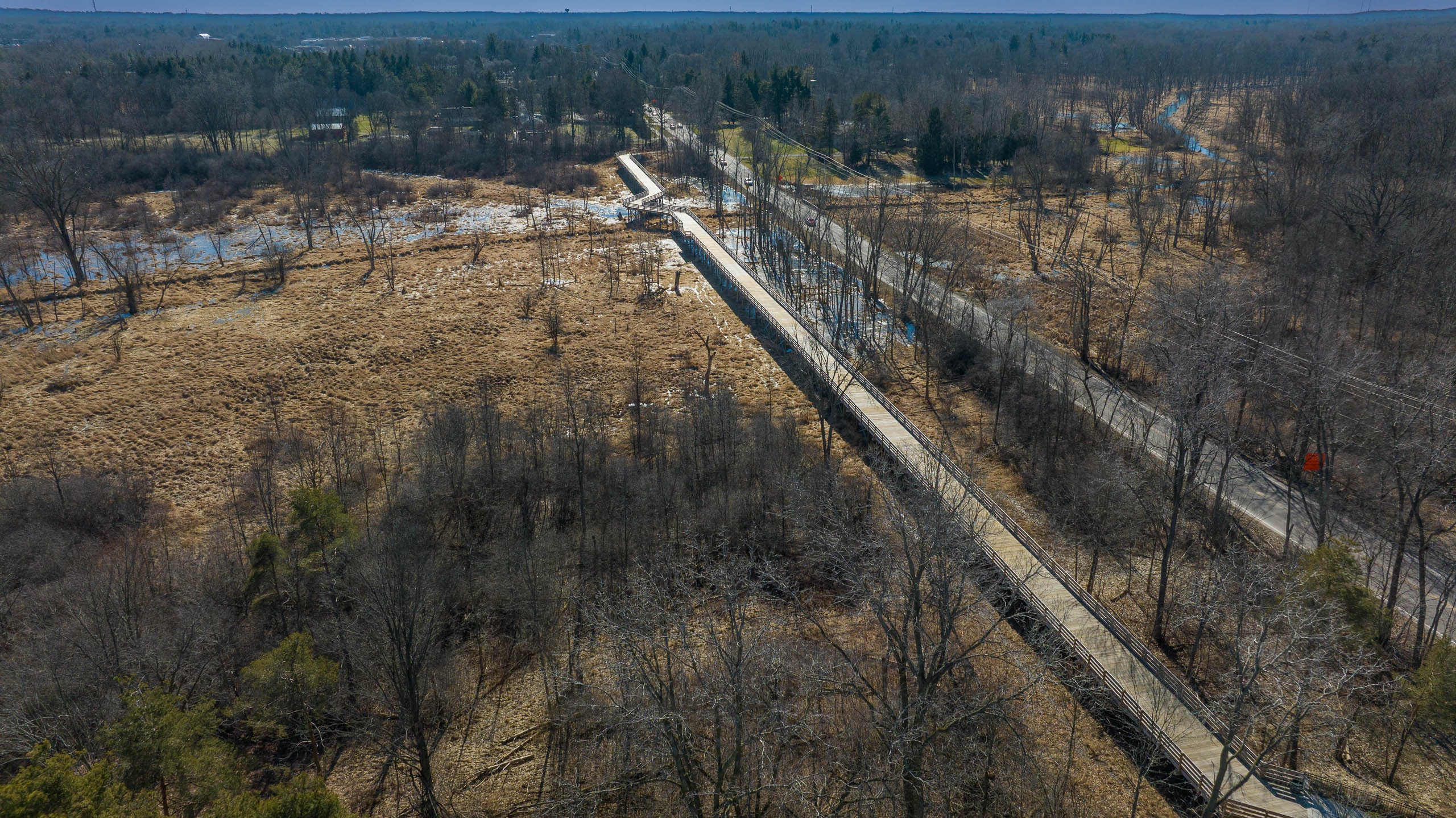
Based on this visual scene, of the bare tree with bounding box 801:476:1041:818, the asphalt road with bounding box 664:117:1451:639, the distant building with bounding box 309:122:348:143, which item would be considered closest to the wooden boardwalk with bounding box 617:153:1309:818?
the bare tree with bounding box 801:476:1041:818

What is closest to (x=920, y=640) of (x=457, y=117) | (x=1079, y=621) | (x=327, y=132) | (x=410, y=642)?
(x=1079, y=621)

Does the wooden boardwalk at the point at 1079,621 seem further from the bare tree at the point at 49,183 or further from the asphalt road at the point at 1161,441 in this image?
the bare tree at the point at 49,183

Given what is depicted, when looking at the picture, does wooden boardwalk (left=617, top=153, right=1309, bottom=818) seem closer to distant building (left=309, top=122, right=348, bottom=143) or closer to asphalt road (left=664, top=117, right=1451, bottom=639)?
asphalt road (left=664, top=117, right=1451, bottom=639)

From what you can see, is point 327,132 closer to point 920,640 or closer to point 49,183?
point 49,183

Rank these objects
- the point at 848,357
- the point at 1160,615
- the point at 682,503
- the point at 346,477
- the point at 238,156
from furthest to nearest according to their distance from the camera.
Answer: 1. the point at 238,156
2. the point at 848,357
3. the point at 346,477
4. the point at 682,503
5. the point at 1160,615

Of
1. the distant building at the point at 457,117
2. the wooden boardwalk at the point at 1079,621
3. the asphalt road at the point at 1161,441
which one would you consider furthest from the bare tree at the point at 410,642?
the distant building at the point at 457,117

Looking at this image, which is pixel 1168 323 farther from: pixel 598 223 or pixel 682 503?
pixel 598 223

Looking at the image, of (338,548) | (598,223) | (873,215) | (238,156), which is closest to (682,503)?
(338,548)

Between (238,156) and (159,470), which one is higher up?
(238,156)
